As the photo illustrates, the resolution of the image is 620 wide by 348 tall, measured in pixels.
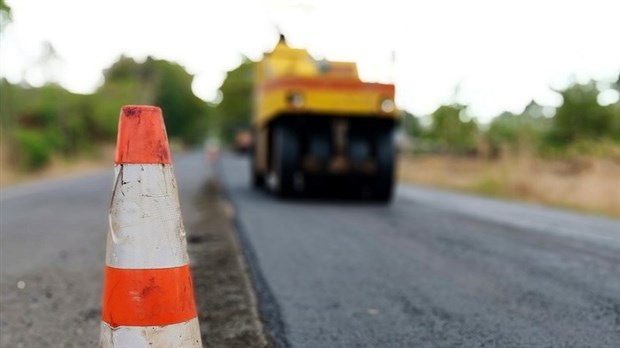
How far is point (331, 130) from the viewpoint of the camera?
11.5 m

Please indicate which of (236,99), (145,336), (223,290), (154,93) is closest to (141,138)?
(145,336)

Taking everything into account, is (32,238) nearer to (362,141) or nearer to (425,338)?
(425,338)

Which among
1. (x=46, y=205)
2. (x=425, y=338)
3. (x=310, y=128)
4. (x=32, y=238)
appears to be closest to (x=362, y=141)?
(x=310, y=128)

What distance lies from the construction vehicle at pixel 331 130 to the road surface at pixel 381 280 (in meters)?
2.34

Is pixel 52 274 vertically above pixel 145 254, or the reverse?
pixel 145 254

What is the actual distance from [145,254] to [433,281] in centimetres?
286

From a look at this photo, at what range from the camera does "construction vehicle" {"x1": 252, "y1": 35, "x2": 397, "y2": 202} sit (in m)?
11.0

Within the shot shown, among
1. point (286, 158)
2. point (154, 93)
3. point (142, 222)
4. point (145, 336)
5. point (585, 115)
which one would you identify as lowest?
point (145, 336)

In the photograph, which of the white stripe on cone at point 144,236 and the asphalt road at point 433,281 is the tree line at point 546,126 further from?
the white stripe on cone at point 144,236

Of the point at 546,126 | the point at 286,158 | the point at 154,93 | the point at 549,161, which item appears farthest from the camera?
the point at 154,93

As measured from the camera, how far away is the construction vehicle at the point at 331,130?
11.0 metres

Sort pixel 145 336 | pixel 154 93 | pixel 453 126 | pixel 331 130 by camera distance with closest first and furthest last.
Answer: pixel 145 336
pixel 331 130
pixel 453 126
pixel 154 93

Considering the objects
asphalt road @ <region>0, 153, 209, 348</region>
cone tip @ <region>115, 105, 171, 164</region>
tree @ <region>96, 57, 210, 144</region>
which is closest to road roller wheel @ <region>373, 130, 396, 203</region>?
asphalt road @ <region>0, 153, 209, 348</region>

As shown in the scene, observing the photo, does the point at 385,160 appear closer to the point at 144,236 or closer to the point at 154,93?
the point at 144,236
